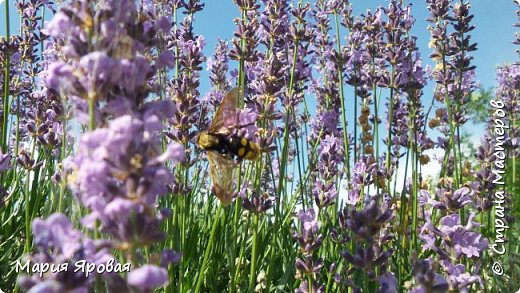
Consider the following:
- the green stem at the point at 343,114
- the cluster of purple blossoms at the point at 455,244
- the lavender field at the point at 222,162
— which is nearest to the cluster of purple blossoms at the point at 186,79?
the lavender field at the point at 222,162

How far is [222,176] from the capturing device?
2.19 meters

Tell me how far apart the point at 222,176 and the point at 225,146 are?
0.17 meters

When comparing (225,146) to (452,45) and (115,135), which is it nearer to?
(115,135)

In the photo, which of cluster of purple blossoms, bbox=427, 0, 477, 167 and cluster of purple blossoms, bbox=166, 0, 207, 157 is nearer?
cluster of purple blossoms, bbox=166, 0, 207, 157

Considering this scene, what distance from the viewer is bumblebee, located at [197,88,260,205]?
2156 millimetres

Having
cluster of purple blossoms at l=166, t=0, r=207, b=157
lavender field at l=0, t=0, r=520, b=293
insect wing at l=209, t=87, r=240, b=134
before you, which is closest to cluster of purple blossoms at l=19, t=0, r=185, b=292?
lavender field at l=0, t=0, r=520, b=293

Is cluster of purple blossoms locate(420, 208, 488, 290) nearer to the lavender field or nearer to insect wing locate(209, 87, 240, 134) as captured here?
the lavender field

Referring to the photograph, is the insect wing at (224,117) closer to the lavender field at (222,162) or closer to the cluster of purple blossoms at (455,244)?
the lavender field at (222,162)

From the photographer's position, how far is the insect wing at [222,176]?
2.10 m

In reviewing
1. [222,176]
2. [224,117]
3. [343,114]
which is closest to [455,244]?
[222,176]

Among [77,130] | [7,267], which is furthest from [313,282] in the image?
[7,267]

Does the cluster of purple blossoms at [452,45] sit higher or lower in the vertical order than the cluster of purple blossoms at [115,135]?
higher

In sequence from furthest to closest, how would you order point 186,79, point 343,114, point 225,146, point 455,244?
point 343,114 < point 186,79 < point 225,146 < point 455,244

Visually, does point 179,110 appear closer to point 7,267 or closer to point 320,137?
point 7,267
